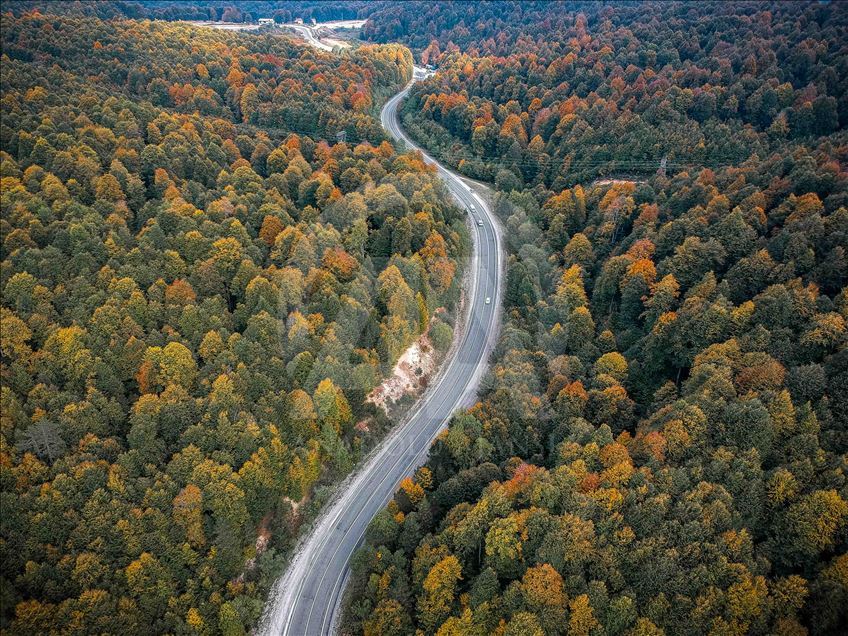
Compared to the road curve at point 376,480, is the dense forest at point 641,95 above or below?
above

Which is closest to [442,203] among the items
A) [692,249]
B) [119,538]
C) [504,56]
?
[692,249]

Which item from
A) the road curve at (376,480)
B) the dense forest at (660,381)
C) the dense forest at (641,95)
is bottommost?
the road curve at (376,480)

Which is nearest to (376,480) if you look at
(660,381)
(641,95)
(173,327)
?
(173,327)

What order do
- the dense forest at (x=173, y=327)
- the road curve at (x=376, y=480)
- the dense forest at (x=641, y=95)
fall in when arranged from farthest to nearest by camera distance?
1. the dense forest at (x=641, y=95)
2. the road curve at (x=376, y=480)
3. the dense forest at (x=173, y=327)

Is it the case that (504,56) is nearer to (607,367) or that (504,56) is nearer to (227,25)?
(227,25)

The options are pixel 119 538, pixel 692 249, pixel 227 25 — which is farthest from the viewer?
pixel 227 25

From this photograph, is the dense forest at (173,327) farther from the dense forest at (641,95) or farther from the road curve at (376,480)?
the dense forest at (641,95)

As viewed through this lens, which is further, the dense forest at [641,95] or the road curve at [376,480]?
the dense forest at [641,95]

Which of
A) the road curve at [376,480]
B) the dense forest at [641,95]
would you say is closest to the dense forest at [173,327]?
the road curve at [376,480]
